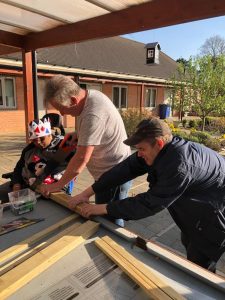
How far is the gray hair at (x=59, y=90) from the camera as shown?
6.69 ft

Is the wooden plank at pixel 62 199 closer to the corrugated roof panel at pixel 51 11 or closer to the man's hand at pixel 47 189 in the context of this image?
the man's hand at pixel 47 189

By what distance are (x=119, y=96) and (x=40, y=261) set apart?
16.1m

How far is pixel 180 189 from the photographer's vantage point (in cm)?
156

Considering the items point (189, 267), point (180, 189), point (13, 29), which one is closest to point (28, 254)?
point (189, 267)

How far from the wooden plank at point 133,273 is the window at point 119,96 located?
618 inches

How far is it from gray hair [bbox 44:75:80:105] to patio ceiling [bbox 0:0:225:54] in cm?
114

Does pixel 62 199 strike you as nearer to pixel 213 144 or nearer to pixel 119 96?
pixel 213 144

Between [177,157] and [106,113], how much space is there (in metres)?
0.84

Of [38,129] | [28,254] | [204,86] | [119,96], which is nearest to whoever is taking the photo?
[28,254]

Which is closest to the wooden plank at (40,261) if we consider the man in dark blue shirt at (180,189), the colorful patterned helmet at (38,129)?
the man in dark blue shirt at (180,189)

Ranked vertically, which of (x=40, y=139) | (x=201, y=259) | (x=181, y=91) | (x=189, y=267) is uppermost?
(x=181, y=91)

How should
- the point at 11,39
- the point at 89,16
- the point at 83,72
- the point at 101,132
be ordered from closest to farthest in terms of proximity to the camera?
the point at 101,132, the point at 89,16, the point at 11,39, the point at 83,72

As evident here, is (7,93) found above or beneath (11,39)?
beneath

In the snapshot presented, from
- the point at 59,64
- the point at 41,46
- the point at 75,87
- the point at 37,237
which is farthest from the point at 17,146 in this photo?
the point at 37,237
